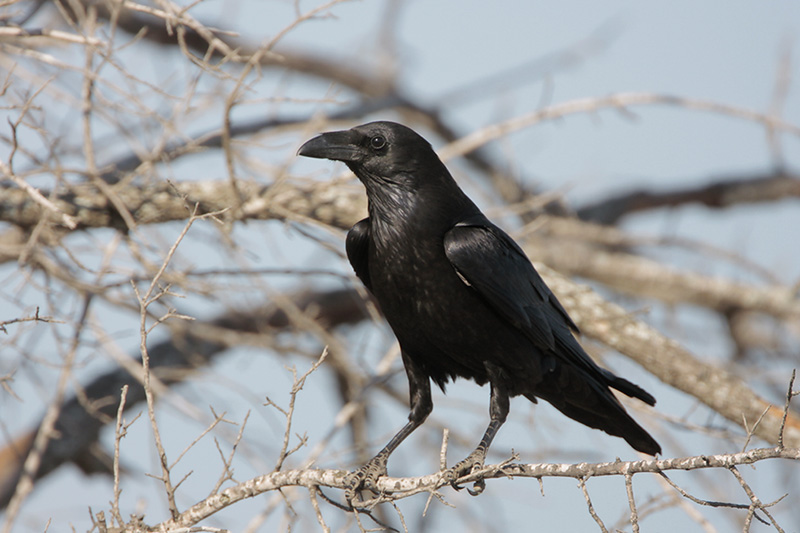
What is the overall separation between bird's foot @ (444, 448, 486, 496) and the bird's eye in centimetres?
134

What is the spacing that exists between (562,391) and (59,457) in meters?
3.53

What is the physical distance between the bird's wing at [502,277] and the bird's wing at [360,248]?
48 cm

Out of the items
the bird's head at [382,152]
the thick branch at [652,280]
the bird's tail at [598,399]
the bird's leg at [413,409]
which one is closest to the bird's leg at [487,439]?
the bird's tail at [598,399]

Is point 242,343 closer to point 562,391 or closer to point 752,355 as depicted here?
point 562,391

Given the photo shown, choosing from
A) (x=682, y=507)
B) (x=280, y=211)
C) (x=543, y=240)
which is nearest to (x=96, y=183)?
(x=280, y=211)

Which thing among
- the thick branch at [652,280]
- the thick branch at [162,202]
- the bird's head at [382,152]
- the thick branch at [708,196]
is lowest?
the thick branch at [652,280]

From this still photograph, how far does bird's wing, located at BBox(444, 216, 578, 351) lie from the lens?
3213mm

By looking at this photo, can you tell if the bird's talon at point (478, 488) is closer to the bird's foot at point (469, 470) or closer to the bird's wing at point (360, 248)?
the bird's foot at point (469, 470)

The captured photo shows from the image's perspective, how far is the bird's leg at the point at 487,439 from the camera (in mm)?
3113

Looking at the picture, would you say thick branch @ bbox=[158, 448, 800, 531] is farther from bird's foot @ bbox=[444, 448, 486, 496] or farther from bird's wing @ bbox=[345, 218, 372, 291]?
bird's wing @ bbox=[345, 218, 372, 291]

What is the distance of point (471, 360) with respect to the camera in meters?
3.38

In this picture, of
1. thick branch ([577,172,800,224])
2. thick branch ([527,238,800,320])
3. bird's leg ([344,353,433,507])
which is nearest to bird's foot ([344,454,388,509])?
bird's leg ([344,353,433,507])

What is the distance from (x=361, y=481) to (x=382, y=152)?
4.51 feet

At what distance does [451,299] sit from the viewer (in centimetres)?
323
